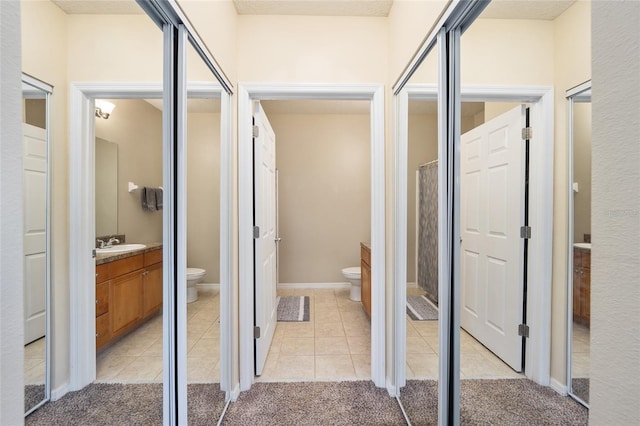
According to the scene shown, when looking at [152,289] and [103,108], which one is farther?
[152,289]

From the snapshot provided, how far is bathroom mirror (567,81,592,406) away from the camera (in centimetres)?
56

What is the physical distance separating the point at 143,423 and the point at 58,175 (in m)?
0.82

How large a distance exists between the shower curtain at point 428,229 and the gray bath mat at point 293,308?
2.16 m

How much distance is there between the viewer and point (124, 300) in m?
0.87

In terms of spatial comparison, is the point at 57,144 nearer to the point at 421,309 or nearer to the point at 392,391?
the point at 421,309

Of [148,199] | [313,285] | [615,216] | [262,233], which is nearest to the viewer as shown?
[615,216]

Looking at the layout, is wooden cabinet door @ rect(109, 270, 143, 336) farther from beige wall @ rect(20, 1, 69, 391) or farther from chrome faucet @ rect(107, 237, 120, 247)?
beige wall @ rect(20, 1, 69, 391)

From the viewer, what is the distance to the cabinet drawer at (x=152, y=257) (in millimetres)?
1013

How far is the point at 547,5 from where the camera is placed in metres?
0.63

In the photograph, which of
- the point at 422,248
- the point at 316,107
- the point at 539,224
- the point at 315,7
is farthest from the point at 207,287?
the point at 316,107

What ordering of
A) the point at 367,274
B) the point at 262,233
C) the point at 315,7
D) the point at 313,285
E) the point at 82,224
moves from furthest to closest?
1. the point at 313,285
2. the point at 367,274
3. the point at 262,233
4. the point at 315,7
5. the point at 82,224

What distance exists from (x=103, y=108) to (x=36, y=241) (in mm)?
349

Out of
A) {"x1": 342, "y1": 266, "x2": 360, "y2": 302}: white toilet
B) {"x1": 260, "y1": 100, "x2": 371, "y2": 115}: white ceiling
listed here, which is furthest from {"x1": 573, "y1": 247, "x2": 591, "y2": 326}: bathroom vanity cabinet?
{"x1": 260, "y1": 100, "x2": 371, "y2": 115}: white ceiling

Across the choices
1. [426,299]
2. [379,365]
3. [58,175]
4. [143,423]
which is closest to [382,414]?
[379,365]
